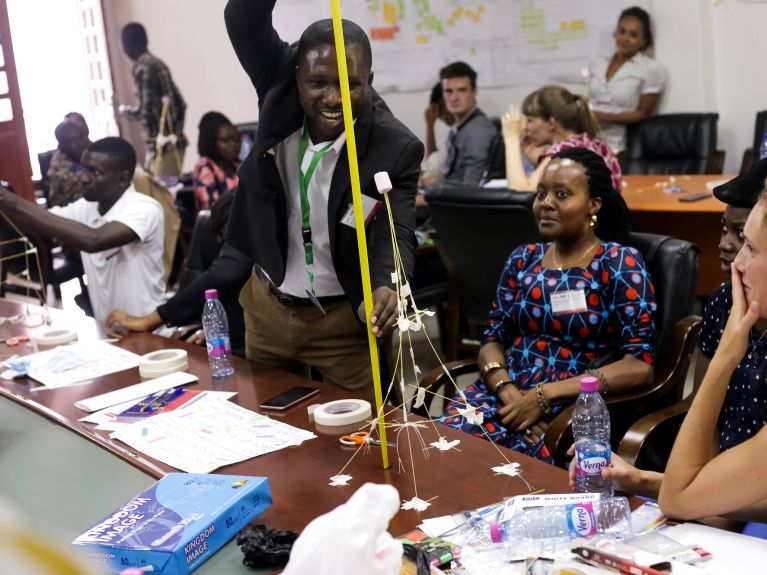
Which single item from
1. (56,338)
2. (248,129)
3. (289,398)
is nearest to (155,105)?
(248,129)

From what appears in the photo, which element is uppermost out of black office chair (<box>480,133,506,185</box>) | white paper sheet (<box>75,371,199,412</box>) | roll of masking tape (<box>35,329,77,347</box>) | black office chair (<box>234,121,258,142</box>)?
black office chair (<box>234,121,258,142</box>)

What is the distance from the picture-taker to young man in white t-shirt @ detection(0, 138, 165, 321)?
312 cm

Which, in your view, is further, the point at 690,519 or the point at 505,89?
the point at 505,89

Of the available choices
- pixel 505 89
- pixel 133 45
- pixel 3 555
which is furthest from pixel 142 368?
pixel 133 45

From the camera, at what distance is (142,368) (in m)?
2.41

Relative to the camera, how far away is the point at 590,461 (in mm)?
1492

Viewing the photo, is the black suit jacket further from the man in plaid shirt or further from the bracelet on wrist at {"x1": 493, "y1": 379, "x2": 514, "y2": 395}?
the man in plaid shirt

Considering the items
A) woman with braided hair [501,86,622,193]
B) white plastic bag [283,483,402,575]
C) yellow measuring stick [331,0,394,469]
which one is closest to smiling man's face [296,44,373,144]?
yellow measuring stick [331,0,394,469]

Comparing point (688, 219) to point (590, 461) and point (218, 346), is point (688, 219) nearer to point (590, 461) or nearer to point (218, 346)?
point (218, 346)

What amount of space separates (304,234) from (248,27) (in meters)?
0.54

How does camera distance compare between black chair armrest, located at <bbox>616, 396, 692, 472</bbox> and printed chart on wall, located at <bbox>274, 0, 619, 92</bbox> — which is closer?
black chair armrest, located at <bbox>616, 396, 692, 472</bbox>

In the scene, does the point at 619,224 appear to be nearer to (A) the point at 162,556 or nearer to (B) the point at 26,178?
(A) the point at 162,556

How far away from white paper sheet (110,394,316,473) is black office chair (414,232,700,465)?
0.55m

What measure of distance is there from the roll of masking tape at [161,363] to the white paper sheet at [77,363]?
8cm
